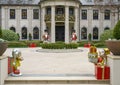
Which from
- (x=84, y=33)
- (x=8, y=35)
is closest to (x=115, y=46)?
(x=8, y=35)

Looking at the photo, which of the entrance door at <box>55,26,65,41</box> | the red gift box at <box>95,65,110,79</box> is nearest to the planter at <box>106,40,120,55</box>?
the red gift box at <box>95,65,110,79</box>

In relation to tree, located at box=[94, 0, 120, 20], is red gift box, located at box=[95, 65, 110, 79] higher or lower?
lower

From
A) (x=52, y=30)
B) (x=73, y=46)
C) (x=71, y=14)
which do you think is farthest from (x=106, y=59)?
(x=71, y=14)

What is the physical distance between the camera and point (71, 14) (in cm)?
4781

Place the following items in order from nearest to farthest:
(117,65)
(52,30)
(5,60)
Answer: (117,65)
(5,60)
(52,30)

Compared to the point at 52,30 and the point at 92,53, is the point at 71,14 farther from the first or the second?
the point at 92,53

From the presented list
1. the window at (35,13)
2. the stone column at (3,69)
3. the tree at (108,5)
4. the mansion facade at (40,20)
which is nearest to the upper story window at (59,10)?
the mansion facade at (40,20)

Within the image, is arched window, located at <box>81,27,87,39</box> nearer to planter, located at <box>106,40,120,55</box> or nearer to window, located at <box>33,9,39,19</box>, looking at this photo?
window, located at <box>33,9,39,19</box>

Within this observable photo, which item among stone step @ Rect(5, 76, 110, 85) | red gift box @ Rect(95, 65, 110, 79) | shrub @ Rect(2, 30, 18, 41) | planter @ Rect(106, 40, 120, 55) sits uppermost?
shrub @ Rect(2, 30, 18, 41)

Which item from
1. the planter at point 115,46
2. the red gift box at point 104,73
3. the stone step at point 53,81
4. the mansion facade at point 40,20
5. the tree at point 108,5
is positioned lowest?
the stone step at point 53,81

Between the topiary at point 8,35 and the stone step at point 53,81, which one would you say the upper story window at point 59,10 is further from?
the stone step at point 53,81

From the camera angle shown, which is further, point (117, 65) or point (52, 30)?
point (52, 30)

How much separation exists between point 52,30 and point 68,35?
9.97 ft

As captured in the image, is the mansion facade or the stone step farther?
the mansion facade
